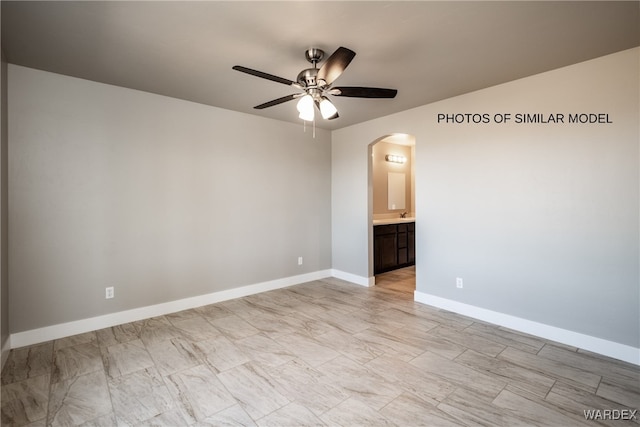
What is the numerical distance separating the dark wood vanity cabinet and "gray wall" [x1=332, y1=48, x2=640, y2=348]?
1.23 m

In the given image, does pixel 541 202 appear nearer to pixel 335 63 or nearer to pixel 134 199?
pixel 335 63

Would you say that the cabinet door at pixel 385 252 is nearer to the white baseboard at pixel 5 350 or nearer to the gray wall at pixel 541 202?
the gray wall at pixel 541 202

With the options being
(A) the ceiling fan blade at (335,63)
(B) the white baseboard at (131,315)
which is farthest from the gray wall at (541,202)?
(B) the white baseboard at (131,315)

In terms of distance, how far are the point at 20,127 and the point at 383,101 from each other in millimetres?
3667

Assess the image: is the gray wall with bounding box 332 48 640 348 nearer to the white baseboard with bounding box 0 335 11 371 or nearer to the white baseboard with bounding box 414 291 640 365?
the white baseboard with bounding box 414 291 640 365

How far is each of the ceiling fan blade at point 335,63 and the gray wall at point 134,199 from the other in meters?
2.24

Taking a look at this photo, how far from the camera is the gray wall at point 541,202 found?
2480 mm

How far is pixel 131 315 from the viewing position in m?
3.29

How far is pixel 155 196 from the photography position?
11.3ft

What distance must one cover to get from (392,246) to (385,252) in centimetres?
23

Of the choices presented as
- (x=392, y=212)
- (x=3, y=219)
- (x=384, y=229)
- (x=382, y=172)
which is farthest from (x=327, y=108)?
(x=392, y=212)

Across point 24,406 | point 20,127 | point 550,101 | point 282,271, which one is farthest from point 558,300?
point 20,127

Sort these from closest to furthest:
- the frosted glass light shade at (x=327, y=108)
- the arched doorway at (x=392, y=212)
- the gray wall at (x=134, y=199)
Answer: the frosted glass light shade at (x=327, y=108), the gray wall at (x=134, y=199), the arched doorway at (x=392, y=212)

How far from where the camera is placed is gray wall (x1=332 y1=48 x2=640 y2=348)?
248 cm
